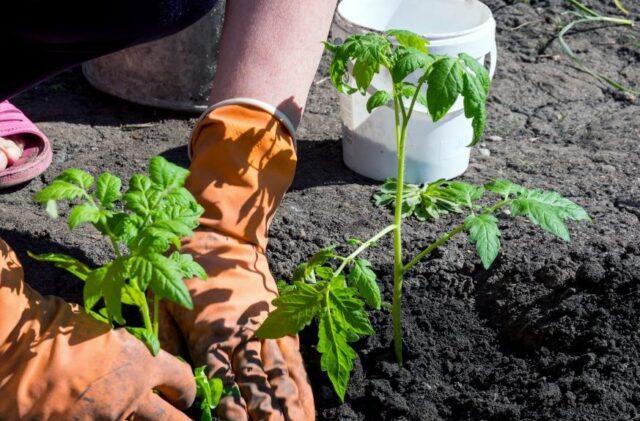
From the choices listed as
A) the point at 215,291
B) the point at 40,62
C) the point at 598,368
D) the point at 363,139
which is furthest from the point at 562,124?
the point at 40,62

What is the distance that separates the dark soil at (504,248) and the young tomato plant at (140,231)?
2.05ft

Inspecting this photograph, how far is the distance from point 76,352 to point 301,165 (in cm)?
125

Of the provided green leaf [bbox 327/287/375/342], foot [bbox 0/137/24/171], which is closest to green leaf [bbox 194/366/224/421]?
green leaf [bbox 327/287/375/342]

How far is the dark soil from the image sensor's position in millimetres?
2037

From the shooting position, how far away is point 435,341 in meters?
2.18

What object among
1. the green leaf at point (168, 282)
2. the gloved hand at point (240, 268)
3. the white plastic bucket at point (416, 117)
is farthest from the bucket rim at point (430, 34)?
the green leaf at point (168, 282)

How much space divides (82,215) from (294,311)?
0.49 metres

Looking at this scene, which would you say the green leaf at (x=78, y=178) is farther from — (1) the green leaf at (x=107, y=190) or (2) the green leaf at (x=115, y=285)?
(2) the green leaf at (x=115, y=285)

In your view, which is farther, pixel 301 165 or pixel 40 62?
pixel 301 165

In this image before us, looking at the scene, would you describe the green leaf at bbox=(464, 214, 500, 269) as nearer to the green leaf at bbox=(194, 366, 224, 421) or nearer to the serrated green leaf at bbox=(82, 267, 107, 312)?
the green leaf at bbox=(194, 366, 224, 421)

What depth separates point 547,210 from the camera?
181 cm

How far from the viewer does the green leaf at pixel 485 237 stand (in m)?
1.76

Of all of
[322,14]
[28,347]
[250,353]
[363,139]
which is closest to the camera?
[28,347]

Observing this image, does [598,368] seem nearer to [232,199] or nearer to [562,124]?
[232,199]
